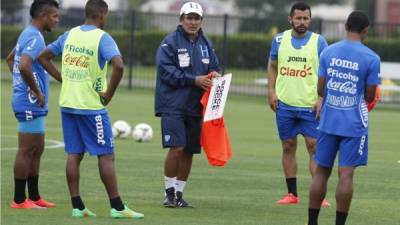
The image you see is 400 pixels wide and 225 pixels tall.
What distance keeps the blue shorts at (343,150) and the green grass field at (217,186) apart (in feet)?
3.68

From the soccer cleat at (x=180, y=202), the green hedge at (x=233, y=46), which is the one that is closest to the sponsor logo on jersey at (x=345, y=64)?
the soccer cleat at (x=180, y=202)

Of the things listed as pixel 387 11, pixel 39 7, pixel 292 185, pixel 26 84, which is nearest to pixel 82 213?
pixel 26 84

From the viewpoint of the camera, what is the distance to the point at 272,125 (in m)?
25.3

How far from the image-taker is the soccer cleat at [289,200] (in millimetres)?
13352

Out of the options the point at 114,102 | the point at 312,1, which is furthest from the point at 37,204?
the point at 312,1

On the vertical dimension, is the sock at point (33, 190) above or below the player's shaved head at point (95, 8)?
below

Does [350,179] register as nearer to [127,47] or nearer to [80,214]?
[80,214]

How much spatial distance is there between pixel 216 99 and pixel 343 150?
8.36 ft

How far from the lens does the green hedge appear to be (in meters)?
36.3

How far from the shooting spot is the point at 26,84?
12.4 m

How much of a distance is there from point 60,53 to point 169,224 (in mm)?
2101

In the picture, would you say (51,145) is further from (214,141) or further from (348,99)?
(348,99)

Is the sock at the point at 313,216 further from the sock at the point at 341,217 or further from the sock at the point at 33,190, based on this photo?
the sock at the point at 33,190

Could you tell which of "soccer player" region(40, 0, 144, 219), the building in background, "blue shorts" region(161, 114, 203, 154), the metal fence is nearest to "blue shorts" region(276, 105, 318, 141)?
"blue shorts" region(161, 114, 203, 154)
